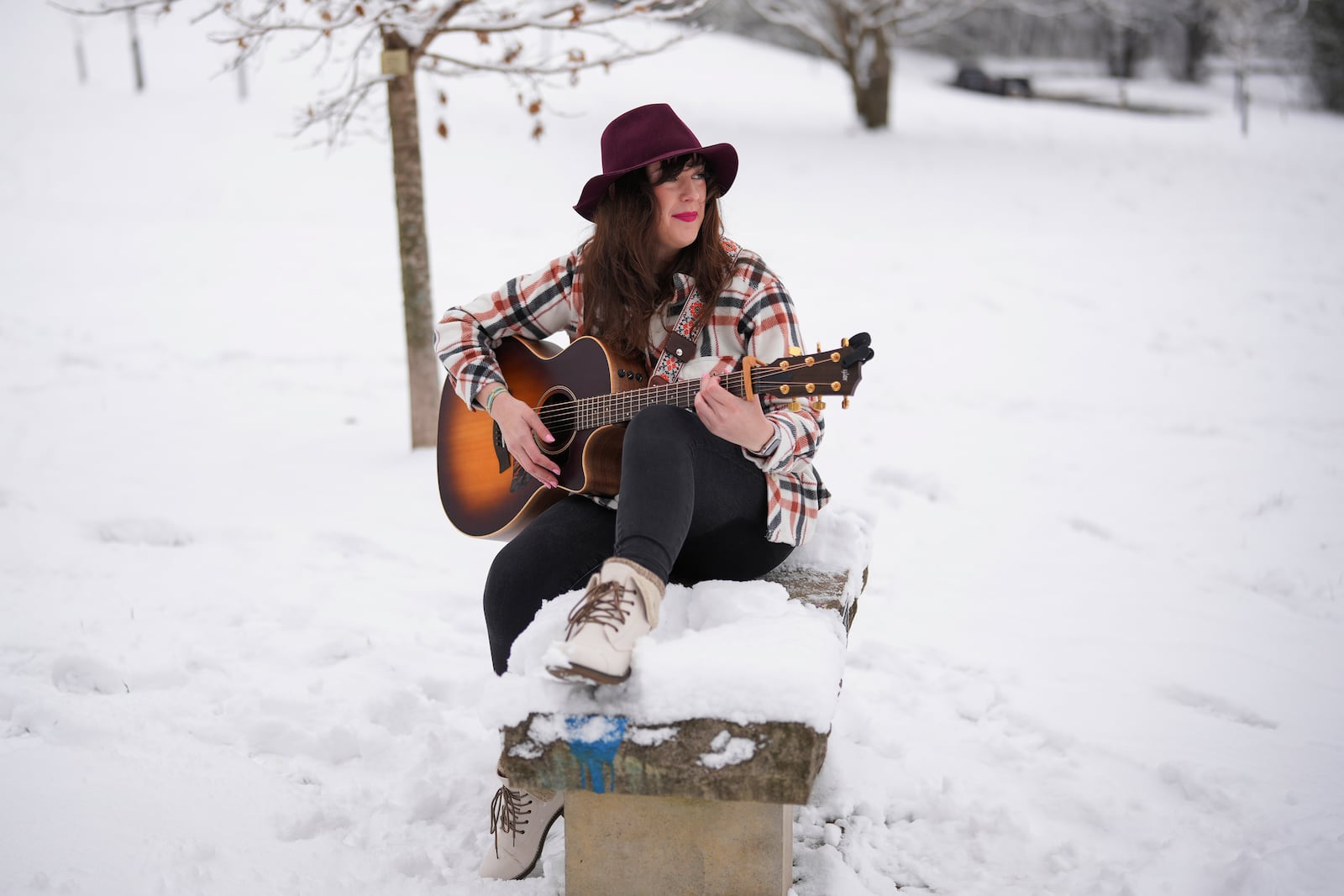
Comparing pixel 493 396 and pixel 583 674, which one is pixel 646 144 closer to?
pixel 493 396

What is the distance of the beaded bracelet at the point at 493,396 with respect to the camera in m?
2.54

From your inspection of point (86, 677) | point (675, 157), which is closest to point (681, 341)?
point (675, 157)

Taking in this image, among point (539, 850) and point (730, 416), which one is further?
point (539, 850)

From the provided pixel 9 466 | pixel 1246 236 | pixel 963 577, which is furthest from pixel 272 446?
pixel 1246 236

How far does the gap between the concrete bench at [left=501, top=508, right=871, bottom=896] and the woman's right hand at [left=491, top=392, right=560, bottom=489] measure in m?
0.52

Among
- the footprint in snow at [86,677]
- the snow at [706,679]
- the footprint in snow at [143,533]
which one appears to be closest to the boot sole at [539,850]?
the snow at [706,679]

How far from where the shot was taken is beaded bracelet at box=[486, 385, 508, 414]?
2.54 metres

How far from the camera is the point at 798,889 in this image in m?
2.17

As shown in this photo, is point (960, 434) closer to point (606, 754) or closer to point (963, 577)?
point (963, 577)

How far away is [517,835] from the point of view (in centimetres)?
218

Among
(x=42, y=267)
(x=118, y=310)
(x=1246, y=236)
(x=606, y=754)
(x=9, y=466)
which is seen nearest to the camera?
(x=606, y=754)

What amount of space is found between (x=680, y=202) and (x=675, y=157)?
11 centimetres

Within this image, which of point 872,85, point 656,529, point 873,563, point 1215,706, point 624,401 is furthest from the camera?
point 872,85

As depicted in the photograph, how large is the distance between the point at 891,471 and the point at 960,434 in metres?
0.92
